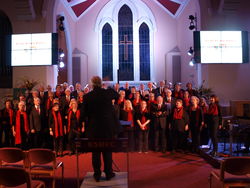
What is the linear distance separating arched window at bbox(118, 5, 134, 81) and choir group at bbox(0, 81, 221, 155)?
899cm

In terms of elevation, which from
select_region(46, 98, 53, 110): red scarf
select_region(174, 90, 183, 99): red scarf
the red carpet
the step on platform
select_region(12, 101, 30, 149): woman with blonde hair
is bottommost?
the red carpet

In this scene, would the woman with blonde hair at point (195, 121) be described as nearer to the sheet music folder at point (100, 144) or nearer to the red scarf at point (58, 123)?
the red scarf at point (58, 123)

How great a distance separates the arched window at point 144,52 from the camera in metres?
17.4

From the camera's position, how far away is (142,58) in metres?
17.5

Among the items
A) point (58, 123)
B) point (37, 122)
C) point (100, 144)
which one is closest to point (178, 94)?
point (58, 123)

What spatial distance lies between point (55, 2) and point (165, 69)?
25.5 ft

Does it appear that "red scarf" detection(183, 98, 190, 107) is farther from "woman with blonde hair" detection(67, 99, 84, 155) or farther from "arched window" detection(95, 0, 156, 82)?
"arched window" detection(95, 0, 156, 82)

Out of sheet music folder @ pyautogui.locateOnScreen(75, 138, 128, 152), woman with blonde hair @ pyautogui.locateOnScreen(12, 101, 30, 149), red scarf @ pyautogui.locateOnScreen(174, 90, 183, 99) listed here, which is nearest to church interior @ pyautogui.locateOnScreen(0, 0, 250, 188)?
red scarf @ pyautogui.locateOnScreen(174, 90, 183, 99)

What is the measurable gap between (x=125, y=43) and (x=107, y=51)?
1.20 m

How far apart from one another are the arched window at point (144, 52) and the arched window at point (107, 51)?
1.83 metres

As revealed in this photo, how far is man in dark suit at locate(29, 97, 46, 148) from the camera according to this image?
800cm

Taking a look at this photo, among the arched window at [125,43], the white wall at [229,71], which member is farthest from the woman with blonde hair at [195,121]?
the arched window at [125,43]

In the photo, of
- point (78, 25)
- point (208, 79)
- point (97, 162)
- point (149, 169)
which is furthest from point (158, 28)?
point (97, 162)

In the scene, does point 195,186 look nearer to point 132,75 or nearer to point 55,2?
point 55,2
